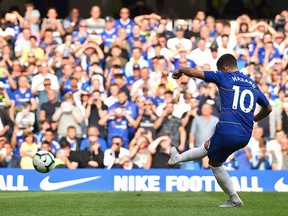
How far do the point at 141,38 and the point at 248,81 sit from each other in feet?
39.2

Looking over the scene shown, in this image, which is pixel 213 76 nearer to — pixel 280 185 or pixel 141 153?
pixel 280 185

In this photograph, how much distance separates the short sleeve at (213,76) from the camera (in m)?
12.7

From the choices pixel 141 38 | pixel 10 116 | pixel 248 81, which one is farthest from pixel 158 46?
pixel 248 81

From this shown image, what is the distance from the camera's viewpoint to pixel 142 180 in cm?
2016

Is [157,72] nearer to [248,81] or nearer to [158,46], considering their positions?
[158,46]

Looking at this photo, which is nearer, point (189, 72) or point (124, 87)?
point (189, 72)

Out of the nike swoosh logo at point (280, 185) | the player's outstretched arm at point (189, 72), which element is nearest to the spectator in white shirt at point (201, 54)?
the nike swoosh logo at point (280, 185)

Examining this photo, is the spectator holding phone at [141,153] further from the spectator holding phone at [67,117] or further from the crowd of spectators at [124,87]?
the spectator holding phone at [67,117]

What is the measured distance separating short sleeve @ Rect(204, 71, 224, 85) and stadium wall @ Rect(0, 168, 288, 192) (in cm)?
740

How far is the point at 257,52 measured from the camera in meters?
24.6

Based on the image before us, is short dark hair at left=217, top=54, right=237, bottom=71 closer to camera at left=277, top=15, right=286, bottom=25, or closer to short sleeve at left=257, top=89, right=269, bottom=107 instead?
short sleeve at left=257, top=89, right=269, bottom=107

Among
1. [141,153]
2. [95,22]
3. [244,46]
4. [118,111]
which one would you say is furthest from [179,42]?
[141,153]

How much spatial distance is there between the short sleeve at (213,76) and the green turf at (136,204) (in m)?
1.87

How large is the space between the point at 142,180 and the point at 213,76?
7764mm
